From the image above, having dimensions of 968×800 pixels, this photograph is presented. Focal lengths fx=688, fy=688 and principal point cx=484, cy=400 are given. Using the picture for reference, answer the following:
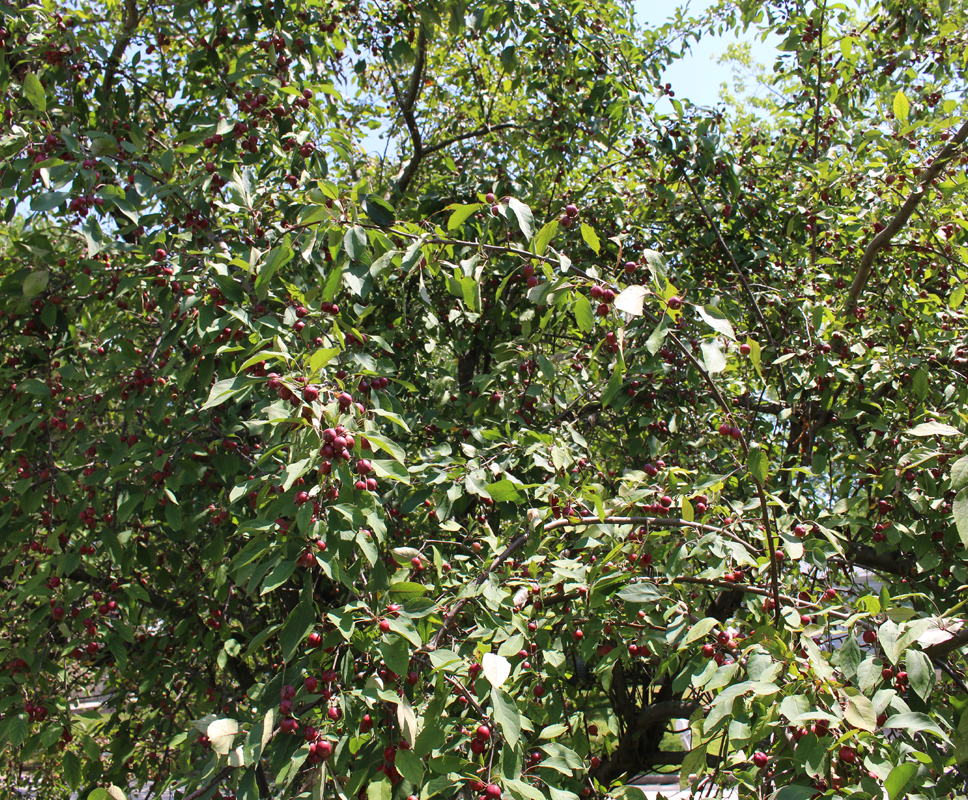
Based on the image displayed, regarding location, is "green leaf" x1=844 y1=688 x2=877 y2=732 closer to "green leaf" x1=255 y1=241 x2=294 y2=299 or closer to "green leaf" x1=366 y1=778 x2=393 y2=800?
"green leaf" x1=366 y1=778 x2=393 y2=800

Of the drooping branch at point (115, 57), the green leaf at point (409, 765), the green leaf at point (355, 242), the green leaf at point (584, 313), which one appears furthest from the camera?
the drooping branch at point (115, 57)

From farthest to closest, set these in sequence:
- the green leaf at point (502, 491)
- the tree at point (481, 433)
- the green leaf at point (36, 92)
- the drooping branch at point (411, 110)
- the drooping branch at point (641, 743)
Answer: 1. the drooping branch at point (411, 110)
2. the drooping branch at point (641, 743)
3. the green leaf at point (36, 92)
4. the green leaf at point (502, 491)
5. the tree at point (481, 433)

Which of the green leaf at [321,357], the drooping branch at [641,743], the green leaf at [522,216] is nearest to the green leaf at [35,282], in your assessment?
the green leaf at [321,357]

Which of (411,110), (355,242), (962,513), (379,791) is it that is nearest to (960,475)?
(962,513)

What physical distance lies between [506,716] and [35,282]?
206cm

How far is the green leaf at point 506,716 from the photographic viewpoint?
1.35 meters

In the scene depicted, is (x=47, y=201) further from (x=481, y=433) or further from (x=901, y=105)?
(x=901, y=105)

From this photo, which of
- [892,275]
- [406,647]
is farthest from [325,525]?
[892,275]

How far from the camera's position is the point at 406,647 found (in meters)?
1.42

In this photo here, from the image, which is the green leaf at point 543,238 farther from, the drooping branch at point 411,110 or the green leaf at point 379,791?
the drooping branch at point 411,110

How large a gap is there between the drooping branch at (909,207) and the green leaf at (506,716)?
2109 millimetres

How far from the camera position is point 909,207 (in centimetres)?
237

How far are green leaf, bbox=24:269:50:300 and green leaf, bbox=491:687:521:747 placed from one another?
6.48ft

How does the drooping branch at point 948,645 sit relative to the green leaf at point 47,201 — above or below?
below
